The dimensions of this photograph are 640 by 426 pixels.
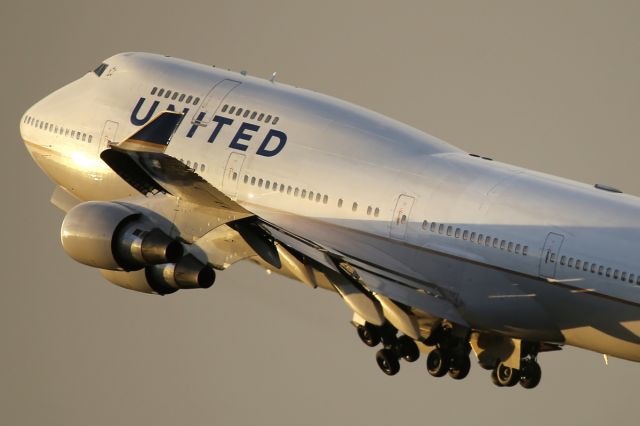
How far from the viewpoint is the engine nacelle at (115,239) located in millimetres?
56656

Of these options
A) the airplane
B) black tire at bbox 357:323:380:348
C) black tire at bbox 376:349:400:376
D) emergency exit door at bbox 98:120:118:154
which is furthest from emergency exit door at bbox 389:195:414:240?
emergency exit door at bbox 98:120:118:154

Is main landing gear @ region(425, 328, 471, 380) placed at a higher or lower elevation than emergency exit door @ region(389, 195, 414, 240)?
lower

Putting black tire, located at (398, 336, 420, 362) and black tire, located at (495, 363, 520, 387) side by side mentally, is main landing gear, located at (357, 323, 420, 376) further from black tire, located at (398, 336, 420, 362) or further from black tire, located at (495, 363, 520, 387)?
black tire, located at (495, 363, 520, 387)

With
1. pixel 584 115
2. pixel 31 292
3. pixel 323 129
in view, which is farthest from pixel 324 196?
pixel 584 115

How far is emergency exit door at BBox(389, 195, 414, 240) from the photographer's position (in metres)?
58.0

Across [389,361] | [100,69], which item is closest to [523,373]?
[389,361]

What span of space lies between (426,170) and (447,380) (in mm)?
63788

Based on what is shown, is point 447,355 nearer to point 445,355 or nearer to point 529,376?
point 445,355

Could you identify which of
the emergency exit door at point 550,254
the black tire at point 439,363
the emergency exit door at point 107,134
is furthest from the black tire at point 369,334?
the emergency exit door at point 107,134

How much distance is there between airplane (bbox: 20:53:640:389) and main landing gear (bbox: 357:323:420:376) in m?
0.05

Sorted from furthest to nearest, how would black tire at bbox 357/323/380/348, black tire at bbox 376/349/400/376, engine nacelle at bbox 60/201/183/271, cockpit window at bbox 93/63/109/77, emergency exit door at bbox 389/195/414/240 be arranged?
cockpit window at bbox 93/63/109/77 → black tire at bbox 357/323/380/348 → black tire at bbox 376/349/400/376 → emergency exit door at bbox 389/195/414/240 → engine nacelle at bbox 60/201/183/271

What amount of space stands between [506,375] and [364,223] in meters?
5.53

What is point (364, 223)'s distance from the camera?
58.8m


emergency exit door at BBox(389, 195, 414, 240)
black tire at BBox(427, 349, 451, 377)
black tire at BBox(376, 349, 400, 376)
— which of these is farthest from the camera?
black tire at BBox(376, 349, 400, 376)
